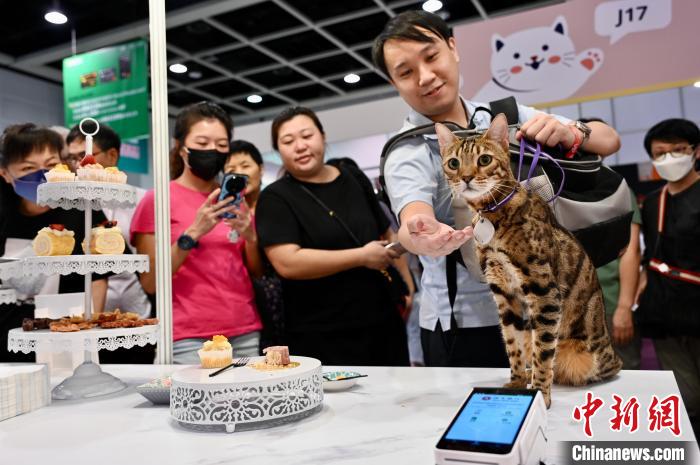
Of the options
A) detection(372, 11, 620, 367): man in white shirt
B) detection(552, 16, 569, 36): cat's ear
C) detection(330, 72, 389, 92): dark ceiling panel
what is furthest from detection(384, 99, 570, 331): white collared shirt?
detection(330, 72, 389, 92): dark ceiling panel

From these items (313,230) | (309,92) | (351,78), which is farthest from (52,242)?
(309,92)

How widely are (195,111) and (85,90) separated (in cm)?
424

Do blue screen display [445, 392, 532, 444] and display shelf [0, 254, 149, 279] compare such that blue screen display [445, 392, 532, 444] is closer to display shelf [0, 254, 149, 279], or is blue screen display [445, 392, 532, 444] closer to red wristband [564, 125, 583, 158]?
red wristband [564, 125, 583, 158]

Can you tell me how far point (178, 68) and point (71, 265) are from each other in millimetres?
6617

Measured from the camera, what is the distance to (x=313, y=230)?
6.98 feet

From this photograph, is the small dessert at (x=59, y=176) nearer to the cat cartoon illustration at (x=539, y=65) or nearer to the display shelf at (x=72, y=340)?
the display shelf at (x=72, y=340)

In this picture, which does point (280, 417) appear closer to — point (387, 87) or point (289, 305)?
point (289, 305)

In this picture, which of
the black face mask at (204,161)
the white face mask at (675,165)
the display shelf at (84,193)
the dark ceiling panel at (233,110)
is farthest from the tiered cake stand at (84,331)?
the dark ceiling panel at (233,110)


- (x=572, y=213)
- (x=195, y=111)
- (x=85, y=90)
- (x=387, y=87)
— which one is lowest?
(x=572, y=213)

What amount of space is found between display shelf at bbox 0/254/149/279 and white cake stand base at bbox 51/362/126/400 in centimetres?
27

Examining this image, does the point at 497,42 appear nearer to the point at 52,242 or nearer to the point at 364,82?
the point at 52,242

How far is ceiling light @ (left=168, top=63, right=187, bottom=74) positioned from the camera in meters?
7.25

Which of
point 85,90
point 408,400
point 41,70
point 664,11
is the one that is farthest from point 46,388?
point 41,70

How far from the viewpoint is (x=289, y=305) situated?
216 cm
